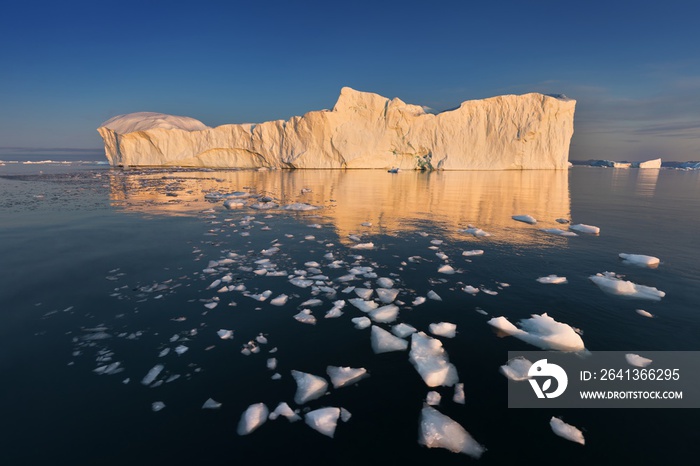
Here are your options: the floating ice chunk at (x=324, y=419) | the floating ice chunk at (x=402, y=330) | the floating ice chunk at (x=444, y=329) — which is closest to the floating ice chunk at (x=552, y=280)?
the floating ice chunk at (x=444, y=329)

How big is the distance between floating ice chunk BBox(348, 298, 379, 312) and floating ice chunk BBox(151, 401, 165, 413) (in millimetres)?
1834

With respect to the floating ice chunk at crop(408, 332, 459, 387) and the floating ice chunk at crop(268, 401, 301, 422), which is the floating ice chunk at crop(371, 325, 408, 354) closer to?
the floating ice chunk at crop(408, 332, 459, 387)

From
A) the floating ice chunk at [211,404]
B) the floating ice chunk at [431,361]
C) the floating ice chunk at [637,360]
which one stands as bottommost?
the floating ice chunk at [211,404]

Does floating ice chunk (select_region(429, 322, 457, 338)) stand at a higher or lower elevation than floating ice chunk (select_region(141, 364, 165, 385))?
higher

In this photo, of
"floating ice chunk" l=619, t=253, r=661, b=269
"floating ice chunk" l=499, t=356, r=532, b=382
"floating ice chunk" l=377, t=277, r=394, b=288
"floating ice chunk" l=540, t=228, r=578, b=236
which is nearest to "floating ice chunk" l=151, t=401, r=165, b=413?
"floating ice chunk" l=499, t=356, r=532, b=382

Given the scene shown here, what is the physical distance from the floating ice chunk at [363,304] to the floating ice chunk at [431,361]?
2.11 ft

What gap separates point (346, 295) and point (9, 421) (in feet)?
8.66

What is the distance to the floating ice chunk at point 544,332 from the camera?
8.50 feet

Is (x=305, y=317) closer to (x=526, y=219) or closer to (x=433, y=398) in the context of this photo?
(x=433, y=398)

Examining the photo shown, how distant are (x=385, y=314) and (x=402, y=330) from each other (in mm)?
318

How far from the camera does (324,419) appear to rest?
1.92 m

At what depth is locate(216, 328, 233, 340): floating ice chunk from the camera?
2.73 m

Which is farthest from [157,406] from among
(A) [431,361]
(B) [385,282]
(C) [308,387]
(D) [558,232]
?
(D) [558,232]

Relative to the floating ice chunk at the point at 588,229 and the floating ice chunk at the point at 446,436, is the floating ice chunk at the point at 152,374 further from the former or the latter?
the floating ice chunk at the point at 588,229
